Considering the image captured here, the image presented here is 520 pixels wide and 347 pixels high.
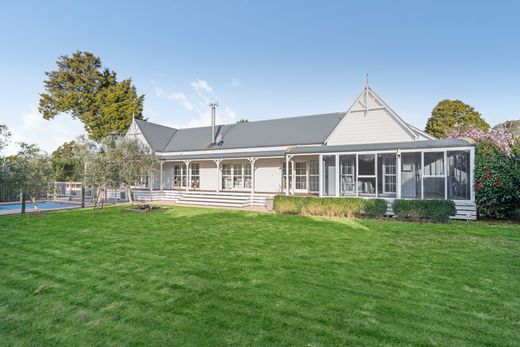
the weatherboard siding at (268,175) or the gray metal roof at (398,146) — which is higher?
the gray metal roof at (398,146)

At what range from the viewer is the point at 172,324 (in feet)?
11.3

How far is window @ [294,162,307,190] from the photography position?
62.8 feet

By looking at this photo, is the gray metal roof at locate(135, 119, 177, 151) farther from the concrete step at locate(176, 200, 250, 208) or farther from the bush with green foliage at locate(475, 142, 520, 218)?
the bush with green foliage at locate(475, 142, 520, 218)

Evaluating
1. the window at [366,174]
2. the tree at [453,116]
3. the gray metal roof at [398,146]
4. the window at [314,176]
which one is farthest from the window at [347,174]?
the tree at [453,116]

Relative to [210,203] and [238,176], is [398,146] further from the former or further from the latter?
[238,176]

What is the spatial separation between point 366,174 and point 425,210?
11.5 feet

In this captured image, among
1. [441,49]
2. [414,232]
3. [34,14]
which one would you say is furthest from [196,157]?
[441,49]

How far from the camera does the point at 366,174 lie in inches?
567

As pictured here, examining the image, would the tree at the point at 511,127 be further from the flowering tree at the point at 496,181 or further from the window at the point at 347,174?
the window at the point at 347,174

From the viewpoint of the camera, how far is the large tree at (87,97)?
103 feet

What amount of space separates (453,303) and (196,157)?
1854 cm

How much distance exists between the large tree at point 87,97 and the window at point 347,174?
26.4 m

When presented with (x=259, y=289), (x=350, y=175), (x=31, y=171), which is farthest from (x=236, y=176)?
(x=259, y=289)

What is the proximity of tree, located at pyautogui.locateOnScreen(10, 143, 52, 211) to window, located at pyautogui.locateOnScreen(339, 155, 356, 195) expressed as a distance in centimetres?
1574
